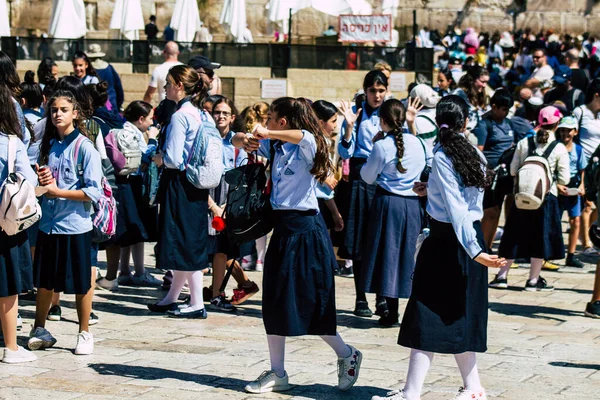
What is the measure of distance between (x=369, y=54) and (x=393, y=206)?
42.9 feet

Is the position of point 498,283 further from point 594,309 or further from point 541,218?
point 594,309

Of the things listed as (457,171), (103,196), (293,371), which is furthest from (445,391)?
(103,196)

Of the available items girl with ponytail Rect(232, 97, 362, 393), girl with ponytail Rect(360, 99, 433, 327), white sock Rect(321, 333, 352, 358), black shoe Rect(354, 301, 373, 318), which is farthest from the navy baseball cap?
white sock Rect(321, 333, 352, 358)

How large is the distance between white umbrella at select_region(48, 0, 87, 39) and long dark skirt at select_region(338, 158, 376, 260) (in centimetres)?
1395

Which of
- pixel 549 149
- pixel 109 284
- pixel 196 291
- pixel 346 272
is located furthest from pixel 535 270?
pixel 109 284

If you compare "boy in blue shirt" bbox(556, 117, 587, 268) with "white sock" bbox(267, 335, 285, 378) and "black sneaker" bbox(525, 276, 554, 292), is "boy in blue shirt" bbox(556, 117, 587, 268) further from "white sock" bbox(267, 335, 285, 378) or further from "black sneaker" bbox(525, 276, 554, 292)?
"white sock" bbox(267, 335, 285, 378)

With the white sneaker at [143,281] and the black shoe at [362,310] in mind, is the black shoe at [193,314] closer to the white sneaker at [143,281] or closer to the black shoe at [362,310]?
the black shoe at [362,310]

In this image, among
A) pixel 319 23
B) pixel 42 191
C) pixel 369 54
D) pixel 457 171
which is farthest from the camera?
pixel 319 23

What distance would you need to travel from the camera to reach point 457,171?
609cm

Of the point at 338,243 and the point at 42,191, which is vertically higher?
the point at 42,191

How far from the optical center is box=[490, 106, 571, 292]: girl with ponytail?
10.6 m

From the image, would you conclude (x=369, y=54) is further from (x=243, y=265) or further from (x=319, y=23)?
(x=319, y=23)

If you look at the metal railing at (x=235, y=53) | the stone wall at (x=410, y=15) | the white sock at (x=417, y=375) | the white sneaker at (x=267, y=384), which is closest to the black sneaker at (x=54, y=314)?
the white sneaker at (x=267, y=384)

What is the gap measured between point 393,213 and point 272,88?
1268 centimetres
